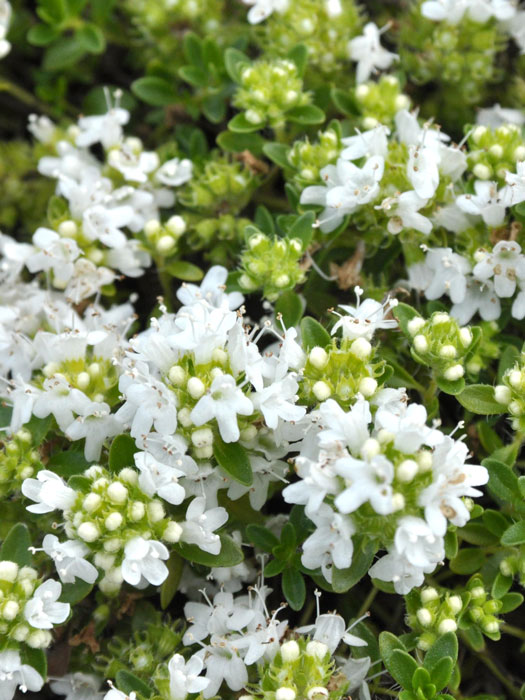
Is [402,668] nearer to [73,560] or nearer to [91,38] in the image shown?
[73,560]

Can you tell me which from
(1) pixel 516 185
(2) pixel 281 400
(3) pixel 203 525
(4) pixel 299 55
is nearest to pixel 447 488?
(2) pixel 281 400

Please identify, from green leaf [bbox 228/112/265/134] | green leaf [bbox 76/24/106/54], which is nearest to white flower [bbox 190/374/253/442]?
green leaf [bbox 228/112/265/134]

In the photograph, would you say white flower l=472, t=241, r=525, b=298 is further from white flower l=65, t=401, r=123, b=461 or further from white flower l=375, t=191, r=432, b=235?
white flower l=65, t=401, r=123, b=461

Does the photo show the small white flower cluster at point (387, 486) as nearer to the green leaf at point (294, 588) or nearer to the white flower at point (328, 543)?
the white flower at point (328, 543)

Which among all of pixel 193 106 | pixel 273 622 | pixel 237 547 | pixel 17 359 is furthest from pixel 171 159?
pixel 273 622

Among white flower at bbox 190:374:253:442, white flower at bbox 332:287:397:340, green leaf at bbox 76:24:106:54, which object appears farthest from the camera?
green leaf at bbox 76:24:106:54

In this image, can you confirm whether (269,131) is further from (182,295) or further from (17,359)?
(17,359)

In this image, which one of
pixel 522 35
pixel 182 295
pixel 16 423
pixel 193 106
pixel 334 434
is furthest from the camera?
pixel 193 106

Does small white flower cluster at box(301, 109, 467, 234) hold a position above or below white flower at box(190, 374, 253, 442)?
above
